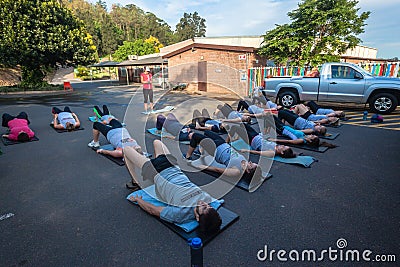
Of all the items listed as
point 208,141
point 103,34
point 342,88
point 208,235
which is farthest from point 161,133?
point 103,34

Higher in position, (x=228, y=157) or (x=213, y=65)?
(x=213, y=65)

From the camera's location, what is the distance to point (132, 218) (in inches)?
99.7

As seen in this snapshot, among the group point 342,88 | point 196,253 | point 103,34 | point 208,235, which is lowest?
point 208,235

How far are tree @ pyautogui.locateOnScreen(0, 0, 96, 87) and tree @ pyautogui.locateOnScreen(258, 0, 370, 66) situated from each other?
13025mm

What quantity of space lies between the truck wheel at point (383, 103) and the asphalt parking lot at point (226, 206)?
4421 millimetres

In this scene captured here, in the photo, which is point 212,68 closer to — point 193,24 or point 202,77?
point 202,77

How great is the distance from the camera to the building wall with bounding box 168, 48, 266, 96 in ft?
43.1

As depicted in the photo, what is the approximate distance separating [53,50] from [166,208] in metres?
15.9

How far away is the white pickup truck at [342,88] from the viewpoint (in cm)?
738

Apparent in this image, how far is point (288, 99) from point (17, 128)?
30.0 feet

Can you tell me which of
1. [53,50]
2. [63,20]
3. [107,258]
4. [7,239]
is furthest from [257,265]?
[63,20]

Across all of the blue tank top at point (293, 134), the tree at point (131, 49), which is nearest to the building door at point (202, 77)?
the blue tank top at point (293, 134)

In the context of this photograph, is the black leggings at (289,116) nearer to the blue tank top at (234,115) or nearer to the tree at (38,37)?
the blue tank top at (234,115)

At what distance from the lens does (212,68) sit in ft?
47.5
